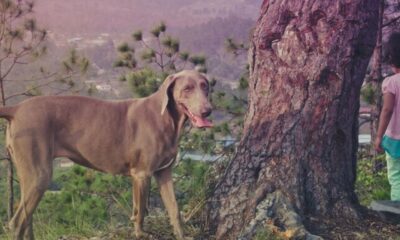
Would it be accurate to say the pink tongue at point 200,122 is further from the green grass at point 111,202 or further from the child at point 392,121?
the child at point 392,121

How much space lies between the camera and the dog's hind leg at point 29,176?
15.0 feet

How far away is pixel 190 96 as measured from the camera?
4383 millimetres

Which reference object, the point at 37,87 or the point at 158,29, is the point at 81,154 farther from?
the point at 37,87

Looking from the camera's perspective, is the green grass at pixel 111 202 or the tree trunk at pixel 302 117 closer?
the tree trunk at pixel 302 117

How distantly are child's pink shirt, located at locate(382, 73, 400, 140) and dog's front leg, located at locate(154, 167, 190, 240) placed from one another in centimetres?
194

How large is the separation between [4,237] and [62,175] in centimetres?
402

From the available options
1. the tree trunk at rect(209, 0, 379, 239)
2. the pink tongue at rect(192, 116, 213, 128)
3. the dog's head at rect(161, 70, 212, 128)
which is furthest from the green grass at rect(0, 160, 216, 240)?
the pink tongue at rect(192, 116, 213, 128)

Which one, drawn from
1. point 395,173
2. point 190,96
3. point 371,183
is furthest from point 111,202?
point 190,96

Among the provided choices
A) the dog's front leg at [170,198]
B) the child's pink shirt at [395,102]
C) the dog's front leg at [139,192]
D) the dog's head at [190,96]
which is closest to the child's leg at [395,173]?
the child's pink shirt at [395,102]

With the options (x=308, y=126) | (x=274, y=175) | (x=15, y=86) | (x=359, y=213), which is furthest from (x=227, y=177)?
(x=15, y=86)

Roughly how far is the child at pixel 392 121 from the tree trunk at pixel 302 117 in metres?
0.56

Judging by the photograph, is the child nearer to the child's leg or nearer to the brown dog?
the child's leg

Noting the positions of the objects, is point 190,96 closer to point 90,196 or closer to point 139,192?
point 139,192

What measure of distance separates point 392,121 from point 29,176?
2941 millimetres
